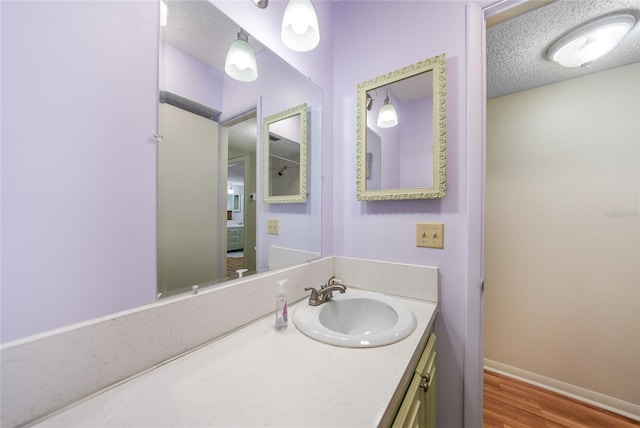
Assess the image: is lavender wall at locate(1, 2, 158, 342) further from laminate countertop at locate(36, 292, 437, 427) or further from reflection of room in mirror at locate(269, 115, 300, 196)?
reflection of room in mirror at locate(269, 115, 300, 196)

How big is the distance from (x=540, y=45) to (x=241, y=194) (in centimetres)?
181

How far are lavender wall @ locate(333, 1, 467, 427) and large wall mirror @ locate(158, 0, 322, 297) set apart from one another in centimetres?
36

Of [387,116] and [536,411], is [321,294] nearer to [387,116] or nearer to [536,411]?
[387,116]

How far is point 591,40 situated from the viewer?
1.12 metres

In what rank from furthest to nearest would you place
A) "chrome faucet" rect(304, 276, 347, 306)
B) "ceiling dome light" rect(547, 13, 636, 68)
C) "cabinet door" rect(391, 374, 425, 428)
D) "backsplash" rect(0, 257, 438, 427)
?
"ceiling dome light" rect(547, 13, 636, 68)
"chrome faucet" rect(304, 276, 347, 306)
"cabinet door" rect(391, 374, 425, 428)
"backsplash" rect(0, 257, 438, 427)

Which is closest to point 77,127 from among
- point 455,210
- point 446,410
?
point 455,210

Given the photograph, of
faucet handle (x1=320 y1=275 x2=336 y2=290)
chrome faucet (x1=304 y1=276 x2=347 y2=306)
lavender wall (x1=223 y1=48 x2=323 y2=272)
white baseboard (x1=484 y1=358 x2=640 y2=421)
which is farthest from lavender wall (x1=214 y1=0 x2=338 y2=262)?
white baseboard (x1=484 y1=358 x2=640 y2=421)

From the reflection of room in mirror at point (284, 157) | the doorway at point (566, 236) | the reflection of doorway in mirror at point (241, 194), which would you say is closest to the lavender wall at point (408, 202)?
the reflection of room in mirror at point (284, 157)

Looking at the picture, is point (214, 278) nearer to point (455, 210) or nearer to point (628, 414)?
point (455, 210)

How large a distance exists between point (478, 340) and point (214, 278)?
1071 mm

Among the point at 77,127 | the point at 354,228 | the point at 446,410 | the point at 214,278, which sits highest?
the point at 77,127

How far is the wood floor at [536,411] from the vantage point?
4.30 ft

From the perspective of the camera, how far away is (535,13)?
40.9 inches

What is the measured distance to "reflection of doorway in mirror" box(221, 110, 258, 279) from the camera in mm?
761
